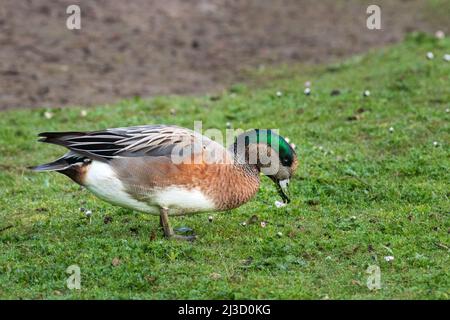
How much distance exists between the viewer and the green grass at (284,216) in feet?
20.5

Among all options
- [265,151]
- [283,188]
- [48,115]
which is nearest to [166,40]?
[48,115]

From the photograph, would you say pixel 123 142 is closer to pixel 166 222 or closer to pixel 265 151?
Result: pixel 166 222

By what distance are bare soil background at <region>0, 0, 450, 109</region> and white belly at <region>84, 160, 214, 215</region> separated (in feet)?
17.7

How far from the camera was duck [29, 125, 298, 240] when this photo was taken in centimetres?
680

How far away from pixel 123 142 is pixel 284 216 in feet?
5.57

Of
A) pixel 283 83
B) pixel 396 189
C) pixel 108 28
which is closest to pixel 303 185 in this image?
pixel 396 189

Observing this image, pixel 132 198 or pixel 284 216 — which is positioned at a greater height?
pixel 132 198

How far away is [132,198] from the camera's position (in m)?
6.89

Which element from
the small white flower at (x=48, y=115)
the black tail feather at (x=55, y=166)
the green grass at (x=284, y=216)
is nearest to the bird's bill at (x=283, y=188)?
the green grass at (x=284, y=216)

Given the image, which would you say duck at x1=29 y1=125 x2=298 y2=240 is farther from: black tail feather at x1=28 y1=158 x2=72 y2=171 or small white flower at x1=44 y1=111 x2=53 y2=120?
small white flower at x1=44 y1=111 x2=53 y2=120

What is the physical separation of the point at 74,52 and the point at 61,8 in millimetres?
1845

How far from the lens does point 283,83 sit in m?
12.6
